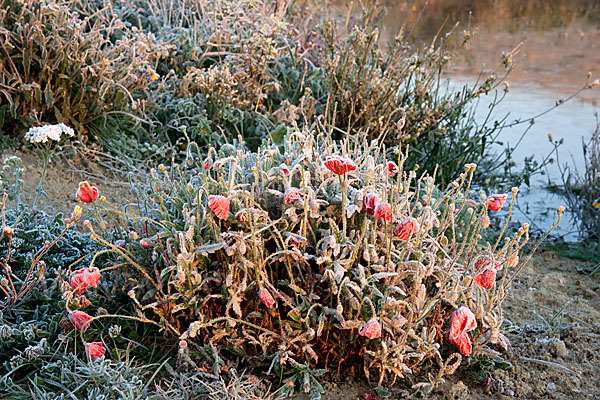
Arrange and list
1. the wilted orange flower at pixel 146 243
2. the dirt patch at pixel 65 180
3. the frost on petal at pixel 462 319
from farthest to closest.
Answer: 1. the dirt patch at pixel 65 180
2. the wilted orange flower at pixel 146 243
3. the frost on petal at pixel 462 319

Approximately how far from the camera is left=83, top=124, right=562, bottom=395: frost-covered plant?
6.11ft

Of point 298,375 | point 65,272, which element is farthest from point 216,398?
point 65,272

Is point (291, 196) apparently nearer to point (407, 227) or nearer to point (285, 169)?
point (285, 169)

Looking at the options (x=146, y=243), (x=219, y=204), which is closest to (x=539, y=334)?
(x=219, y=204)

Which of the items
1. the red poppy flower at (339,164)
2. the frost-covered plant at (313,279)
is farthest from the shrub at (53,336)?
the red poppy flower at (339,164)

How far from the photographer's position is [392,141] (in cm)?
371

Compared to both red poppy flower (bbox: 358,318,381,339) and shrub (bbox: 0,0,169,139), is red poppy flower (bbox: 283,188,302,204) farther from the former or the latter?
shrub (bbox: 0,0,169,139)

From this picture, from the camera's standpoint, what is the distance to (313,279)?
77.1 inches

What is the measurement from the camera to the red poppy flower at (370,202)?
180 cm

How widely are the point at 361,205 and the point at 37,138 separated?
4.52ft

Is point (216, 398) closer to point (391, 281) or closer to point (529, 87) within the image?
point (391, 281)

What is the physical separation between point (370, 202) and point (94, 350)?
36.6 inches

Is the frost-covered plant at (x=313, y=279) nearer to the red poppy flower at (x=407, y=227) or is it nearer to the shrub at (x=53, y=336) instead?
the red poppy flower at (x=407, y=227)

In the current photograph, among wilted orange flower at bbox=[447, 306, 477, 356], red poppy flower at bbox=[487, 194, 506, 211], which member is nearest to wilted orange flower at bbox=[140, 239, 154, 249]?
wilted orange flower at bbox=[447, 306, 477, 356]
